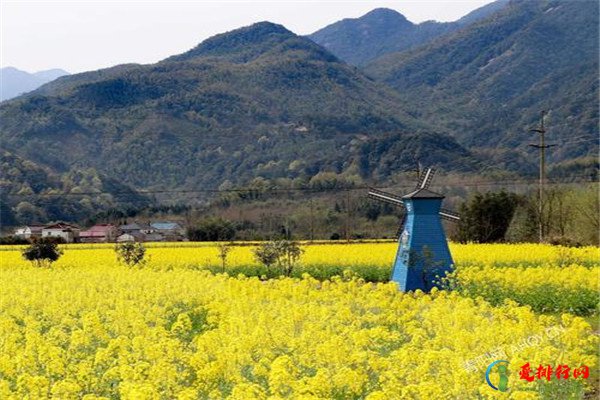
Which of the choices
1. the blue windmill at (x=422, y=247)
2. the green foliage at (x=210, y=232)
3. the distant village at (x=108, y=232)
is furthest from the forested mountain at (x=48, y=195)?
the blue windmill at (x=422, y=247)

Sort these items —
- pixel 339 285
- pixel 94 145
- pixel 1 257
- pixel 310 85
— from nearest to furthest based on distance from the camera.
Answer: pixel 339 285 < pixel 1 257 < pixel 94 145 < pixel 310 85

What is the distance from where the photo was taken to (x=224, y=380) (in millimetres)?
10227

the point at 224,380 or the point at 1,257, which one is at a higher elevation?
the point at 224,380

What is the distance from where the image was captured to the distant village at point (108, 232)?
67.5 m

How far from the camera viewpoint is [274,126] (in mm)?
151625

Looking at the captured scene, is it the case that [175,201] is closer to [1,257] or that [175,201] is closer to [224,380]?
[1,257]

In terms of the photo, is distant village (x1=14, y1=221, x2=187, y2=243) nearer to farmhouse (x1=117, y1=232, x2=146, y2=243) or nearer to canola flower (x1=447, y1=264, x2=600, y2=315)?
farmhouse (x1=117, y1=232, x2=146, y2=243)

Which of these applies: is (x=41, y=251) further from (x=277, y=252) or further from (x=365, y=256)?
(x=365, y=256)

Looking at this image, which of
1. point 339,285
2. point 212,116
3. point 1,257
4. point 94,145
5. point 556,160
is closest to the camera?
point 339,285

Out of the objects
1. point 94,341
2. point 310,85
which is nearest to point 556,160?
point 310,85

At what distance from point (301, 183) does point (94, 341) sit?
307 feet
